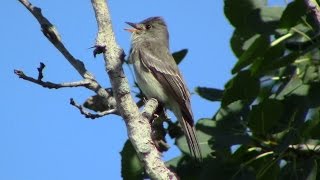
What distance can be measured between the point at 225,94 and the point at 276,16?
2.34 feet

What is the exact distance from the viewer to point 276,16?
16.5ft

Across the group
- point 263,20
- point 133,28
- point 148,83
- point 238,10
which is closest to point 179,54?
point 238,10

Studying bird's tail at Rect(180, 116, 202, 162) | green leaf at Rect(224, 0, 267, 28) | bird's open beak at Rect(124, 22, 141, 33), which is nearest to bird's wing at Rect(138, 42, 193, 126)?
bird's open beak at Rect(124, 22, 141, 33)

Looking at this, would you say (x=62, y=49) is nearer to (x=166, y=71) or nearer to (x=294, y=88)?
(x=294, y=88)

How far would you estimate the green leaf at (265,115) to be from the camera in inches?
178

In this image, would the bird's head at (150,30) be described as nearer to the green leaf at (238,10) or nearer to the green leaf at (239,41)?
the green leaf at (239,41)

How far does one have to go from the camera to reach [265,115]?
4.48 meters

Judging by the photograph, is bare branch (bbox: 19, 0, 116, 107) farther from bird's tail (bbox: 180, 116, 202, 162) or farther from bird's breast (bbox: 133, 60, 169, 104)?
bird's breast (bbox: 133, 60, 169, 104)

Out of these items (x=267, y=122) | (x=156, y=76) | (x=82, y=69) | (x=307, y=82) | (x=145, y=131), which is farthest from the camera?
(x=156, y=76)

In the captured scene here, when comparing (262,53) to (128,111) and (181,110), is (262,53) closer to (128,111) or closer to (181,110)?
(128,111)

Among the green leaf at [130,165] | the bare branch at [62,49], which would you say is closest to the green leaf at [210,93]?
the green leaf at [130,165]

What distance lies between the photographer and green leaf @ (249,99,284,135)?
4516 mm

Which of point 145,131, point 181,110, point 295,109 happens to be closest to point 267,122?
point 295,109

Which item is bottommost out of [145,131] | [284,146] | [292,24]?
[284,146]
